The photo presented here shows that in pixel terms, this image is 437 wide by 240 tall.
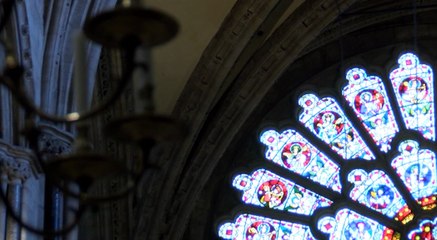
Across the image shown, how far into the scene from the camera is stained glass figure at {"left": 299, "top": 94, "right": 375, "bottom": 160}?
1761cm

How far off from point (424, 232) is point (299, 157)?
5.63ft

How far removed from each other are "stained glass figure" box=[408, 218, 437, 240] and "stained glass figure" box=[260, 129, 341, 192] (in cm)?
107

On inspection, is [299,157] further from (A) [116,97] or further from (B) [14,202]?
(A) [116,97]

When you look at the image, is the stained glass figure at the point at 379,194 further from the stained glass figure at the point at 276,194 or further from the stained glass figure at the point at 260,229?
the stained glass figure at the point at 260,229

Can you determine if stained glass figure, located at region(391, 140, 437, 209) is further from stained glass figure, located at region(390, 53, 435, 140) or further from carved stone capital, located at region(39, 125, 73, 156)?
carved stone capital, located at region(39, 125, 73, 156)

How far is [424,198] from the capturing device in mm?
17188

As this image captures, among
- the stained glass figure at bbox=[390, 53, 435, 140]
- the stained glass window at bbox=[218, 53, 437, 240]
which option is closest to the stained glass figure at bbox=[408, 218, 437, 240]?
the stained glass window at bbox=[218, 53, 437, 240]

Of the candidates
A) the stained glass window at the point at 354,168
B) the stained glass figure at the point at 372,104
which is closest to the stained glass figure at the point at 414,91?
the stained glass window at the point at 354,168

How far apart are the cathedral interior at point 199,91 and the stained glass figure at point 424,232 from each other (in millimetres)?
81

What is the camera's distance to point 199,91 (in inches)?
616

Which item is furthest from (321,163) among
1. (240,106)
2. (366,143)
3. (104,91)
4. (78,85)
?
(78,85)

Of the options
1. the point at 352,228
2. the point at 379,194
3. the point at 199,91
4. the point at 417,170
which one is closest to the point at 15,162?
the point at 199,91

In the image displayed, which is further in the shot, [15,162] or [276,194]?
[276,194]

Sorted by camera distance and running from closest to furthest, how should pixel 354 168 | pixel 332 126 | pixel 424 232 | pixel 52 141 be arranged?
pixel 52 141
pixel 424 232
pixel 354 168
pixel 332 126
